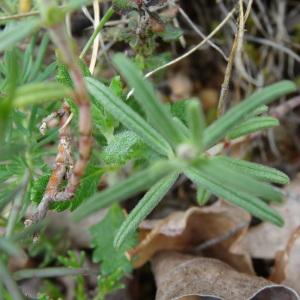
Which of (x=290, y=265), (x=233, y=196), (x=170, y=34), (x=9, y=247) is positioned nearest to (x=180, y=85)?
(x=170, y=34)

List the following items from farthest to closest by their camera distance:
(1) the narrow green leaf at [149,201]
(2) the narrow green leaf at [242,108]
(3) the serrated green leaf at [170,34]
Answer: (3) the serrated green leaf at [170,34] < (1) the narrow green leaf at [149,201] < (2) the narrow green leaf at [242,108]

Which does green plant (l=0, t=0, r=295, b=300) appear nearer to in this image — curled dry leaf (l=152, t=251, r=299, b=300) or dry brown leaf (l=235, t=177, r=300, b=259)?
curled dry leaf (l=152, t=251, r=299, b=300)

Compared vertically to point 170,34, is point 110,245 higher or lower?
lower

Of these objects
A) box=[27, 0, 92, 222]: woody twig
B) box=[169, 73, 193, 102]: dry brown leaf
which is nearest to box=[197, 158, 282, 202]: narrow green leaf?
box=[27, 0, 92, 222]: woody twig

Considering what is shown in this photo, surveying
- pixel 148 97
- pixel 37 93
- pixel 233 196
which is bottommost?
pixel 233 196

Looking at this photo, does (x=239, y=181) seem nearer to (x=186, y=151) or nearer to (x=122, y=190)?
(x=186, y=151)

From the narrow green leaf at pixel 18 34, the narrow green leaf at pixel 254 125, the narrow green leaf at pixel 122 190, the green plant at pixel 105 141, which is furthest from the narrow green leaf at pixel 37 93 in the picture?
the narrow green leaf at pixel 254 125

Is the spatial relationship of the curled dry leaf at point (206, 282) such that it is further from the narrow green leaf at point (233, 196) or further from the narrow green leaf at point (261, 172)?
the narrow green leaf at point (233, 196)
